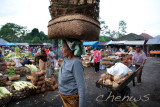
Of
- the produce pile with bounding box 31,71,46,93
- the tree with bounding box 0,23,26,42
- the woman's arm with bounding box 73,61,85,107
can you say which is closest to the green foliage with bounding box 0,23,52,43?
the tree with bounding box 0,23,26,42

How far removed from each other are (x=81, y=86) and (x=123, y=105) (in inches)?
112

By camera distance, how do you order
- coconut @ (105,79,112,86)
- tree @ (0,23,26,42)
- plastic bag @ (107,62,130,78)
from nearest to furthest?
coconut @ (105,79,112,86)
plastic bag @ (107,62,130,78)
tree @ (0,23,26,42)

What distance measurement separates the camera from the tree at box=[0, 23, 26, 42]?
48.4 metres

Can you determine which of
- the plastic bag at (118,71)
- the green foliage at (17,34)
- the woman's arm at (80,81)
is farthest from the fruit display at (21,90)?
the green foliage at (17,34)

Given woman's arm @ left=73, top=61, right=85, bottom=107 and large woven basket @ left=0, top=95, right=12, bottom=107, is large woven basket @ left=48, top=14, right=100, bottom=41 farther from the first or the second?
large woven basket @ left=0, top=95, right=12, bottom=107

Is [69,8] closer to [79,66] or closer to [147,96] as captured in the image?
[79,66]

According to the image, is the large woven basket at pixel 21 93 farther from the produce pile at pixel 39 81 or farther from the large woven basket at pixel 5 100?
the produce pile at pixel 39 81

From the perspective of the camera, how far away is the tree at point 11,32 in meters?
48.4

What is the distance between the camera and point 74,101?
5.62ft

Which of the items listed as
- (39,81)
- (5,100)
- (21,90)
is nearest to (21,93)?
(21,90)

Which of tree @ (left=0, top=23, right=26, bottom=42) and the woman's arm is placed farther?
tree @ (left=0, top=23, right=26, bottom=42)

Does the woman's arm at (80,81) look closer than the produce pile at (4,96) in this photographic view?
Yes

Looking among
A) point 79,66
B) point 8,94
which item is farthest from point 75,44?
point 8,94

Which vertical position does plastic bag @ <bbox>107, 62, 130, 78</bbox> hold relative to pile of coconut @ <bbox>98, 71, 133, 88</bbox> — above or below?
above
